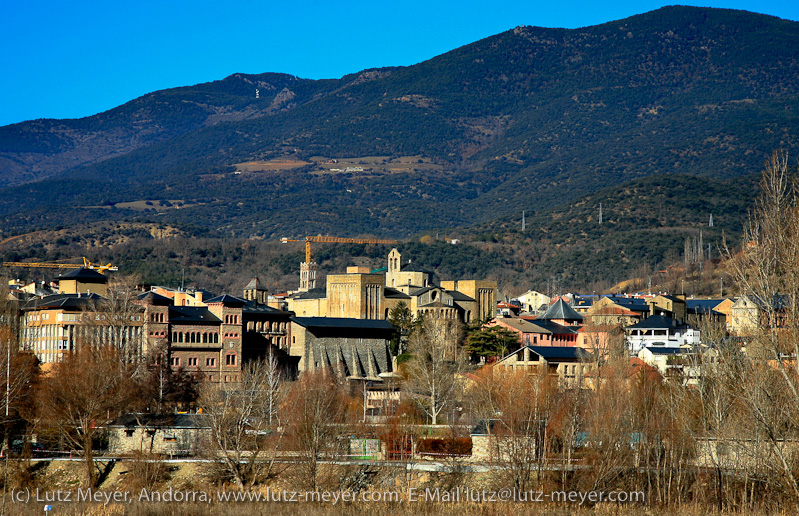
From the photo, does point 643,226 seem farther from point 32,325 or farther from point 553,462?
point 553,462

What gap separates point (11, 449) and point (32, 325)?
30.2 m

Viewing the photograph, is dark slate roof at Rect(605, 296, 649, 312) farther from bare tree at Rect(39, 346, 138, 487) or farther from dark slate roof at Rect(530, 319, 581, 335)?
bare tree at Rect(39, 346, 138, 487)

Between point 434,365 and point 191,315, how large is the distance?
21766mm

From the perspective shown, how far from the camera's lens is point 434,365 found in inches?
2943

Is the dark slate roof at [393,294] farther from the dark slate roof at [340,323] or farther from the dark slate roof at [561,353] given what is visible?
the dark slate roof at [561,353]

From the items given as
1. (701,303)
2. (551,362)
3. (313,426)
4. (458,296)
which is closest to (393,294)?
(458,296)

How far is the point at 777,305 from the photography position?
1407 inches

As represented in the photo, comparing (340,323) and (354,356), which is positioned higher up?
(340,323)

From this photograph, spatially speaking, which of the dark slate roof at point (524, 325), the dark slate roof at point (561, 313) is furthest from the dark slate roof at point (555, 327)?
the dark slate roof at point (561, 313)

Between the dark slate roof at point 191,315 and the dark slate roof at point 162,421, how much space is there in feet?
65.1

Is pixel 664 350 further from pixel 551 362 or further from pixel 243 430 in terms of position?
pixel 243 430

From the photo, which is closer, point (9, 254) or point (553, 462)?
point (553, 462)

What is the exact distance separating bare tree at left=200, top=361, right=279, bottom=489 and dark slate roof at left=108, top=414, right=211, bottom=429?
28.2 inches

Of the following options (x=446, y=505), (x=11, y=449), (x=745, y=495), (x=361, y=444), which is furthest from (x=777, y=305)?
(x=11, y=449)
